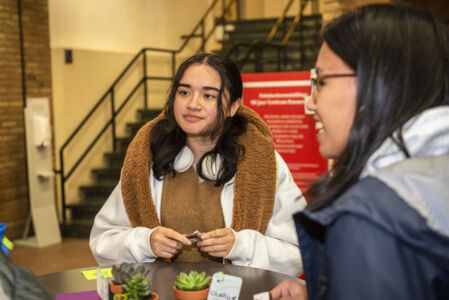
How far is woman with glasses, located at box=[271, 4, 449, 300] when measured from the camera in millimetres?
908

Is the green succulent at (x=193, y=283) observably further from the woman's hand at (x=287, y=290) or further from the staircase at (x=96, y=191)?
the staircase at (x=96, y=191)

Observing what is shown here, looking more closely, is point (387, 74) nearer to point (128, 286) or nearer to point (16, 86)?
point (128, 286)

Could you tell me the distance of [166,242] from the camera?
82.6 inches

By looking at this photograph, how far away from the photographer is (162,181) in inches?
95.4

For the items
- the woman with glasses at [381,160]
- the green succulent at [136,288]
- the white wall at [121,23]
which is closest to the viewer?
the woman with glasses at [381,160]

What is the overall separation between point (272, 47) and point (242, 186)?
642 cm

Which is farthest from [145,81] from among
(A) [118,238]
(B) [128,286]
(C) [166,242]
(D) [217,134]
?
(B) [128,286]

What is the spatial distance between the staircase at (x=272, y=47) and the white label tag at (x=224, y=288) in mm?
6019

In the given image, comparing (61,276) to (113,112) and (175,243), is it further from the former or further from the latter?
(113,112)

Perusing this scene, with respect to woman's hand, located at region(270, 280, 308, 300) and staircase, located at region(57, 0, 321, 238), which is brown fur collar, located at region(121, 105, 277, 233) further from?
staircase, located at region(57, 0, 321, 238)

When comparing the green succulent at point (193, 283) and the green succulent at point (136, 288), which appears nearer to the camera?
the green succulent at point (136, 288)

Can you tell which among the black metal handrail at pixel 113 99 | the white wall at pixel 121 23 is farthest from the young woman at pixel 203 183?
the white wall at pixel 121 23

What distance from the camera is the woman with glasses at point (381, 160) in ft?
2.98

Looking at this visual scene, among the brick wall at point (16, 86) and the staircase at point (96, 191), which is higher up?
the brick wall at point (16, 86)
